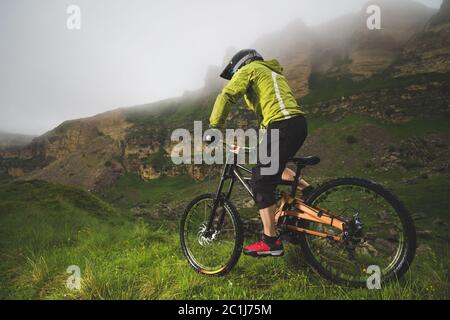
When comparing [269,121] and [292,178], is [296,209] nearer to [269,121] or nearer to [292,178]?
[292,178]

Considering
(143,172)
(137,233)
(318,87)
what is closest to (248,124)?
(318,87)

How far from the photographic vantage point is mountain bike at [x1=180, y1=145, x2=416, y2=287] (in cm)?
394

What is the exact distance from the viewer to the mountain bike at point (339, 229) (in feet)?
12.9

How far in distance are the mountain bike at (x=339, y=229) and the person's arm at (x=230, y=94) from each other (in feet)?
3.10

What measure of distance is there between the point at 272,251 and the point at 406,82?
325 ft

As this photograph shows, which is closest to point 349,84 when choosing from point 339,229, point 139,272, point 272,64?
point 272,64

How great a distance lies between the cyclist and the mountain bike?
19 cm

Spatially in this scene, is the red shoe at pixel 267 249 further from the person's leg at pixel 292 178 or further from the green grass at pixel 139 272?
the person's leg at pixel 292 178

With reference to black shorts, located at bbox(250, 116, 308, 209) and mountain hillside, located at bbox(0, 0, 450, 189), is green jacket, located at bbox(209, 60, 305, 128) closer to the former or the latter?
black shorts, located at bbox(250, 116, 308, 209)

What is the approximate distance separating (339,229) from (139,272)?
309 cm

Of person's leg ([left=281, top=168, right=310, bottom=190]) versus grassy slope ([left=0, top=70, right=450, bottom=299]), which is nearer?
grassy slope ([left=0, top=70, right=450, bottom=299])

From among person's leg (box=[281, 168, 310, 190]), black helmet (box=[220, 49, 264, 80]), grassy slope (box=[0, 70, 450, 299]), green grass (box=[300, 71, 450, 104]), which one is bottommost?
grassy slope (box=[0, 70, 450, 299])

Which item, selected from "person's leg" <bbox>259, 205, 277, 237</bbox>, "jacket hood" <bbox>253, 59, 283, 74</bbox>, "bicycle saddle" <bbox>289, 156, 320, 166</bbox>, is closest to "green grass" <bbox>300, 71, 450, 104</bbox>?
"jacket hood" <bbox>253, 59, 283, 74</bbox>

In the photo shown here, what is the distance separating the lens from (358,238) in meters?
4.19
